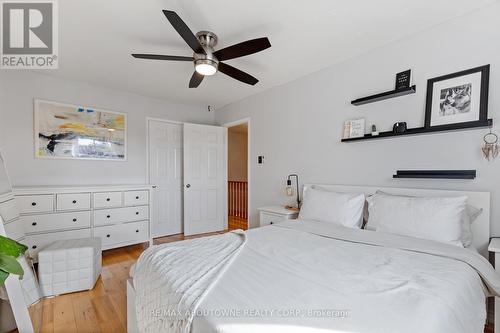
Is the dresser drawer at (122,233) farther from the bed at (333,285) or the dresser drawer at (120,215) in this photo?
the bed at (333,285)

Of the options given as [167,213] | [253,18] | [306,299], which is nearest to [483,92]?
[253,18]

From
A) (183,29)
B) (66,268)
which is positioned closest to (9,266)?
(66,268)

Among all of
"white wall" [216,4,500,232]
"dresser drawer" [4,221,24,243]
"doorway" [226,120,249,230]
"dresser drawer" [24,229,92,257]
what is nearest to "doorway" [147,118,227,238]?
"white wall" [216,4,500,232]

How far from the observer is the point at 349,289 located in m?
1.00

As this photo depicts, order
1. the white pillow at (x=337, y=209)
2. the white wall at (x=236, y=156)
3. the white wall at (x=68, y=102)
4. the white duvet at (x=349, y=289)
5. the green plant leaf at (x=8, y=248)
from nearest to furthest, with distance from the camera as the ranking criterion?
the white duvet at (x=349, y=289) < the green plant leaf at (x=8, y=248) < the white pillow at (x=337, y=209) < the white wall at (x=68, y=102) < the white wall at (x=236, y=156)

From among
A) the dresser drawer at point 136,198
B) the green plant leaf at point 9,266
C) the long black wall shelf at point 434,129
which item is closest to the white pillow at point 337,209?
the long black wall shelf at point 434,129

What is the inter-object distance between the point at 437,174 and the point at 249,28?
2091 mm

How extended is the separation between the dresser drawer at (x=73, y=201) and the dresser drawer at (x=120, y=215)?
18 cm

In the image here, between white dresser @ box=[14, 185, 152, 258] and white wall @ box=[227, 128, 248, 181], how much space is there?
4077 mm

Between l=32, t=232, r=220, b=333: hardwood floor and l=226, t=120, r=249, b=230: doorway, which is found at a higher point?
l=226, t=120, r=249, b=230: doorway

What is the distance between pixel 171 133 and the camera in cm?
435

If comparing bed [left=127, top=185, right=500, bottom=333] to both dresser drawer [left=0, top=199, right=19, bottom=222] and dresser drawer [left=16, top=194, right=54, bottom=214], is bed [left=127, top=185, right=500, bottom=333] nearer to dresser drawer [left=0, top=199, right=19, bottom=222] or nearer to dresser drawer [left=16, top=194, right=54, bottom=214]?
dresser drawer [left=0, top=199, right=19, bottom=222]

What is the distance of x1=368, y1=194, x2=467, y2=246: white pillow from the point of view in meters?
1.66

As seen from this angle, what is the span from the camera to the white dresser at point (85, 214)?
278cm
